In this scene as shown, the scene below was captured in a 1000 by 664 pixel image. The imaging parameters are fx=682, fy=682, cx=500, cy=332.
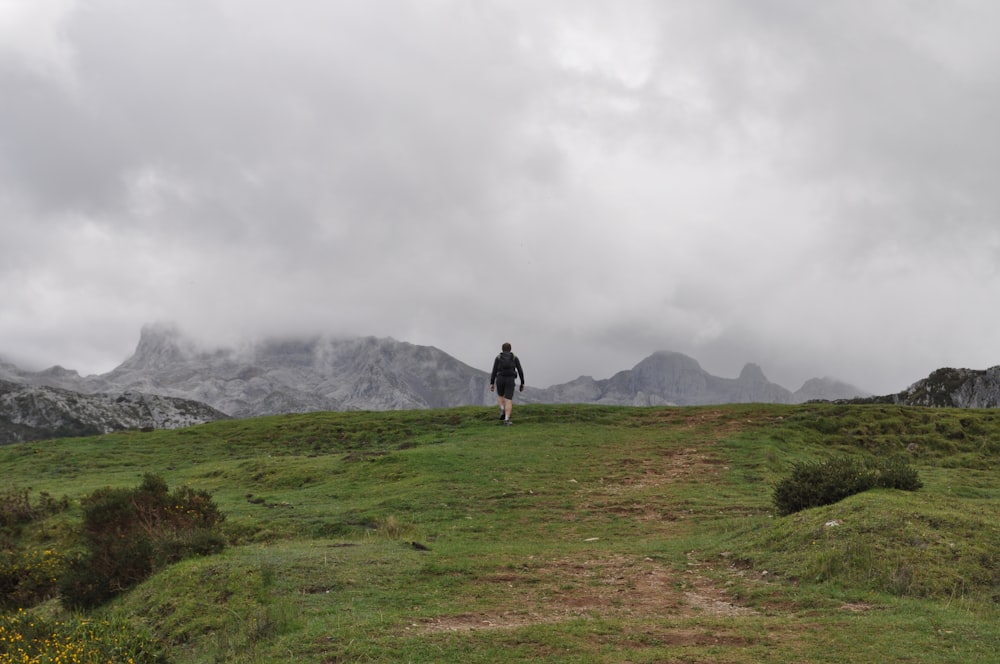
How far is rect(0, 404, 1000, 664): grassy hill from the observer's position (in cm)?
986

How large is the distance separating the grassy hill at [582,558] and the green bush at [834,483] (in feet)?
3.22

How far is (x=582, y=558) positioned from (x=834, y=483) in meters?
6.97

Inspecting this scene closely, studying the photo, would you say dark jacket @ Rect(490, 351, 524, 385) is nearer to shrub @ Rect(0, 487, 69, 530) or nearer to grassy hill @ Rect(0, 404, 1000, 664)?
grassy hill @ Rect(0, 404, 1000, 664)

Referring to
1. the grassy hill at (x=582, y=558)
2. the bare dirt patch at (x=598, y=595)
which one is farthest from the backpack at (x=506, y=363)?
the bare dirt patch at (x=598, y=595)

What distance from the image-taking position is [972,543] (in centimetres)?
1305

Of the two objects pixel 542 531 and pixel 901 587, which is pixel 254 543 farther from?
pixel 901 587

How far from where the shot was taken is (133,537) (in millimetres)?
15852

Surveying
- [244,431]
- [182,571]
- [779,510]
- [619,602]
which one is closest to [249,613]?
[182,571]

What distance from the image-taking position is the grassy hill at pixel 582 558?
388 inches

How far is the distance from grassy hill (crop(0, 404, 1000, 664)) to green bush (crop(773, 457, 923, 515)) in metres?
0.98

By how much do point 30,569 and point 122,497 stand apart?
11.2ft

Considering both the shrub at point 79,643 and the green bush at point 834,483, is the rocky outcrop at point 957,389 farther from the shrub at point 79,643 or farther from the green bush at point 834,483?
the shrub at point 79,643

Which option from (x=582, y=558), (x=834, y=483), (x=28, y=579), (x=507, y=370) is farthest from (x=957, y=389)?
(x=28, y=579)

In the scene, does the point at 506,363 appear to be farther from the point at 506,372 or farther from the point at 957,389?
the point at 957,389
